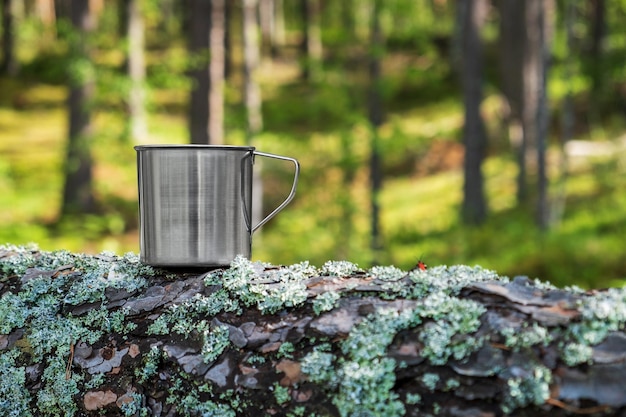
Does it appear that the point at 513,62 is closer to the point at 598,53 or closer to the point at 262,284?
the point at 598,53

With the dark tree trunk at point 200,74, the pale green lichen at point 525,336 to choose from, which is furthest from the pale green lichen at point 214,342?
the dark tree trunk at point 200,74

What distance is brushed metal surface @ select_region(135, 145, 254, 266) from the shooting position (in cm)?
202

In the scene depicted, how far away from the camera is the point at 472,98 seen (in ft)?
51.6

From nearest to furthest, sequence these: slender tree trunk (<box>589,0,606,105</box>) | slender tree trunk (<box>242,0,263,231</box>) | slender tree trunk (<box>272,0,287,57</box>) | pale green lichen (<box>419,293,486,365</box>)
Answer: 1. pale green lichen (<box>419,293,486,365</box>)
2. slender tree trunk (<box>242,0,263,231</box>)
3. slender tree trunk (<box>589,0,606,105</box>)
4. slender tree trunk (<box>272,0,287,57</box>)

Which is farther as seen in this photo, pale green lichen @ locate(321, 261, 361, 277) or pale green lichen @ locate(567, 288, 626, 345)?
pale green lichen @ locate(321, 261, 361, 277)

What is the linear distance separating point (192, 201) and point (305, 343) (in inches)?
22.7

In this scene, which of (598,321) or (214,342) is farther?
(214,342)

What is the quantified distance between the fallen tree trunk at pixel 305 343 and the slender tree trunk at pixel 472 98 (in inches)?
563

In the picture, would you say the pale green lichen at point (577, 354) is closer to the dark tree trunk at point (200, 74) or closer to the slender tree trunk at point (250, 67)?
the dark tree trunk at point (200, 74)

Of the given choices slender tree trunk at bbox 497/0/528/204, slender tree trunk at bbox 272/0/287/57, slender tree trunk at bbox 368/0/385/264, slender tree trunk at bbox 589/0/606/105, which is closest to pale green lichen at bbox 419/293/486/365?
slender tree trunk at bbox 368/0/385/264

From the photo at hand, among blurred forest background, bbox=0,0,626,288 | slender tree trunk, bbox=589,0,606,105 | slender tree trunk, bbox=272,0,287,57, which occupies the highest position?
slender tree trunk, bbox=272,0,287,57

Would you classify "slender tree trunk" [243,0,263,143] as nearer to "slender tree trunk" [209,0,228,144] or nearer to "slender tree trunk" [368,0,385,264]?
"slender tree trunk" [209,0,228,144]

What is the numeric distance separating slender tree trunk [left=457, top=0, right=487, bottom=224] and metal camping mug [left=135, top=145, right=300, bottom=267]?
14252mm

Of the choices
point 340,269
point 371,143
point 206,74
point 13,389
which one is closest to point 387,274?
point 340,269
